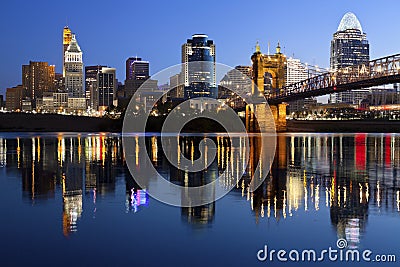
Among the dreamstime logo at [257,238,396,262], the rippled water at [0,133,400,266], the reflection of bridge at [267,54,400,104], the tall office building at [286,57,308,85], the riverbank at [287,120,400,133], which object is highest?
the tall office building at [286,57,308,85]

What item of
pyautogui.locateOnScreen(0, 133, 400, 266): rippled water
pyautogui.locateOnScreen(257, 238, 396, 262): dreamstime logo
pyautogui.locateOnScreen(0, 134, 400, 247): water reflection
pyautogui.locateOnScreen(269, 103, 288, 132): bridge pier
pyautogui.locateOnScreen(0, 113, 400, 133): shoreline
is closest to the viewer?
pyautogui.locateOnScreen(257, 238, 396, 262): dreamstime logo

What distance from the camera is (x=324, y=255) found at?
26.2ft

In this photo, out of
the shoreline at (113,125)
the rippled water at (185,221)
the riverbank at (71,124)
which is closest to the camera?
the rippled water at (185,221)

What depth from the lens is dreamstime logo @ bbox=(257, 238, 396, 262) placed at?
307 inches

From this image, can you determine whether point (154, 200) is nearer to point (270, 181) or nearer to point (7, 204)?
point (7, 204)

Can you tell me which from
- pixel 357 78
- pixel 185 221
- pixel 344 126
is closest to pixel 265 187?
pixel 185 221

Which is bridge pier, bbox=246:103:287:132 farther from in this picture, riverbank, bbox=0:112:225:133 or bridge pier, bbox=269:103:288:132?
riverbank, bbox=0:112:225:133

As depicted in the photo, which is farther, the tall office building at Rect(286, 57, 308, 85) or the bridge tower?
the tall office building at Rect(286, 57, 308, 85)

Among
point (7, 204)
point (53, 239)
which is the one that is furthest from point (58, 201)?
point (53, 239)

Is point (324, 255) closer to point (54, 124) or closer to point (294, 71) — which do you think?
point (54, 124)

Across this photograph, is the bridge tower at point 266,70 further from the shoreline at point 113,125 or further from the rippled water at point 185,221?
the rippled water at point 185,221

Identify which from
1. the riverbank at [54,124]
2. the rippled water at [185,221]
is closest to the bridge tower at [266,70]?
the riverbank at [54,124]

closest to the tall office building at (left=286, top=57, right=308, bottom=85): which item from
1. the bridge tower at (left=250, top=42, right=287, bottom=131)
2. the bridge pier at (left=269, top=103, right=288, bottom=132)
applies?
the bridge tower at (left=250, top=42, right=287, bottom=131)

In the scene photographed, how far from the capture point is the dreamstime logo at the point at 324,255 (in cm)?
779
